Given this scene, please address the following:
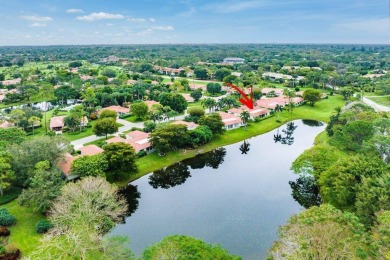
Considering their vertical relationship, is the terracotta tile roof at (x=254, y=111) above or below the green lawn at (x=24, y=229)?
above

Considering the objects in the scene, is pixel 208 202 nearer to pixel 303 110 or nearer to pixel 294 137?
pixel 294 137

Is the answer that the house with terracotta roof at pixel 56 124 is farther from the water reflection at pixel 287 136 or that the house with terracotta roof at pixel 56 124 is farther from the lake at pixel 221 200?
the water reflection at pixel 287 136

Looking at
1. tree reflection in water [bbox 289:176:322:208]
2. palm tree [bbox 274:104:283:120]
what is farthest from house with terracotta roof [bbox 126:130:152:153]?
palm tree [bbox 274:104:283:120]

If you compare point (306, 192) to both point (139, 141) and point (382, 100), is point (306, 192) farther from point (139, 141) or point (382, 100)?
point (382, 100)

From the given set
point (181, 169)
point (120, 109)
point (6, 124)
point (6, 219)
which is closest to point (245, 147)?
point (181, 169)

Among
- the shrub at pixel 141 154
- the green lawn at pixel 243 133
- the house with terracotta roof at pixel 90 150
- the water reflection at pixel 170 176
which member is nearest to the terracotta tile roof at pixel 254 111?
the green lawn at pixel 243 133

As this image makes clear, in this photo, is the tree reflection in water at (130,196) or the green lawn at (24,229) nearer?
the green lawn at (24,229)
